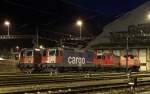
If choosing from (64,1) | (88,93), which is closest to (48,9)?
(64,1)

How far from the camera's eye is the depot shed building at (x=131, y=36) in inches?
2606

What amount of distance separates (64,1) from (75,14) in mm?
9055

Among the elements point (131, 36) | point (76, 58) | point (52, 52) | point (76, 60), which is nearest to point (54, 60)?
point (52, 52)

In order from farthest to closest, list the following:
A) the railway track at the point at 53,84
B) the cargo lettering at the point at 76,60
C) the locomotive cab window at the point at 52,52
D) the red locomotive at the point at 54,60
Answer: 1. the cargo lettering at the point at 76,60
2. the locomotive cab window at the point at 52,52
3. the red locomotive at the point at 54,60
4. the railway track at the point at 53,84

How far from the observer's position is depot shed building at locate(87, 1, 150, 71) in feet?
217

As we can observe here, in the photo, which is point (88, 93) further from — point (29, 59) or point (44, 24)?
point (44, 24)

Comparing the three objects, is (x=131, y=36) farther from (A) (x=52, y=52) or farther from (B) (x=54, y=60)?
(B) (x=54, y=60)

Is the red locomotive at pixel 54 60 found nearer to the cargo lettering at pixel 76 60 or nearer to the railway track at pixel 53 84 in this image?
the cargo lettering at pixel 76 60

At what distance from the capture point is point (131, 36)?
69375mm

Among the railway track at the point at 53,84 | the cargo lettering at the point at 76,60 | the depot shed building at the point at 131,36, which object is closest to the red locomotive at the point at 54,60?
the cargo lettering at the point at 76,60

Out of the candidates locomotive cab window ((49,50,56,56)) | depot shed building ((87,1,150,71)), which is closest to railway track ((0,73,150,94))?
locomotive cab window ((49,50,56,56))

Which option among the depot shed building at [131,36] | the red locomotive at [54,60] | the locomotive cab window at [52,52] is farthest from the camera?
the depot shed building at [131,36]

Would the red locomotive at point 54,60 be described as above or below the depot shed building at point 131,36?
below

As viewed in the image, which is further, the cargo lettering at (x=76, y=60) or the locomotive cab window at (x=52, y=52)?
the cargo lettering at (x=76, y=60)
